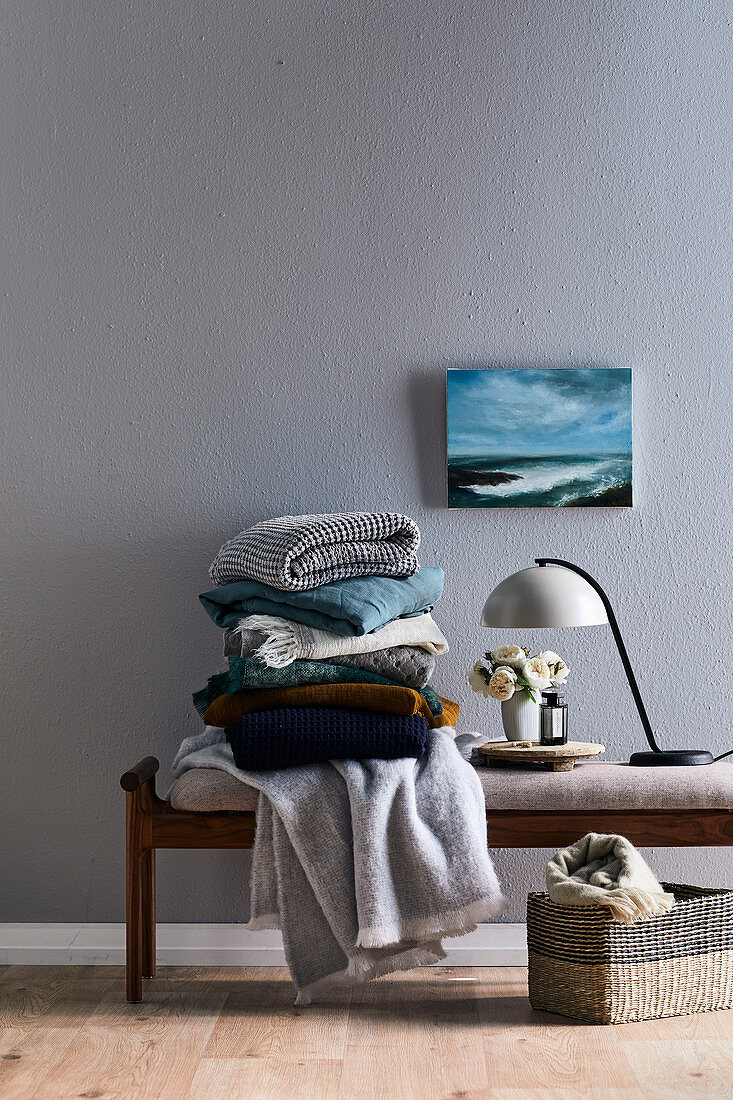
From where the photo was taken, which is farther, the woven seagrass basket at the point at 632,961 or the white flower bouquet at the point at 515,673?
the white flower bouquet at the point at 515,673

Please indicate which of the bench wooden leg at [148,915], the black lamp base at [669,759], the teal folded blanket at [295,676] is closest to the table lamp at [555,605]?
the black lamp base at [669,759]

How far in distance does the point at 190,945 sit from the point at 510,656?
3.45ft

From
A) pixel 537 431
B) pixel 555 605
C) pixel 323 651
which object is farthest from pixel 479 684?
pixel 537 431

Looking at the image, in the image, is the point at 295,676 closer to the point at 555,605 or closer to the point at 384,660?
the point at 384,660

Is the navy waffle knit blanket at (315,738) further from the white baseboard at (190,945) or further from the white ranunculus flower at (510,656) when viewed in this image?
the white baseboard at (190,945)

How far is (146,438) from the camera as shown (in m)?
2.63

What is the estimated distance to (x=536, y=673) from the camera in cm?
236

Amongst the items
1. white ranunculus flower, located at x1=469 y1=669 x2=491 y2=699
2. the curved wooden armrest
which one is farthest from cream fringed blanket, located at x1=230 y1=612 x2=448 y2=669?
the curved wooden armrest

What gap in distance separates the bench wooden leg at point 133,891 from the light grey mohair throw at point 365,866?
8.3 inches

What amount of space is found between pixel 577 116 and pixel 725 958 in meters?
1.99

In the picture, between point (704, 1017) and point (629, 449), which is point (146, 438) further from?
point (704, 1017)

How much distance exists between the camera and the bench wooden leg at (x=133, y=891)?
2.14 metres

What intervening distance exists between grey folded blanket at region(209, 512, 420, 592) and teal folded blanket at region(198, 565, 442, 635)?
25 millimetres

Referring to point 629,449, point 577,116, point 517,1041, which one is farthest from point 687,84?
point 517,1041
